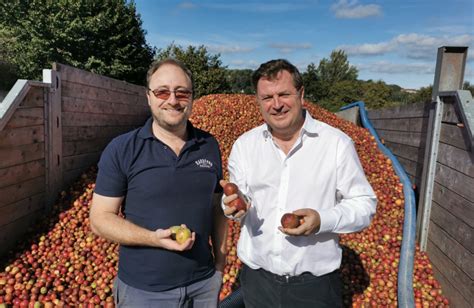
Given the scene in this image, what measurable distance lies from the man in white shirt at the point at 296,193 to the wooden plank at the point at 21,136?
11.2 ft

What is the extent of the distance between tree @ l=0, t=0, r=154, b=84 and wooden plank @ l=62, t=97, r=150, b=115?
1615 cm

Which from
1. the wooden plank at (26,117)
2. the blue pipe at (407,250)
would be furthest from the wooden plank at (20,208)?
the blue pipe at (407,250)

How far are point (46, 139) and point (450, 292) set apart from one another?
5611 millimetres

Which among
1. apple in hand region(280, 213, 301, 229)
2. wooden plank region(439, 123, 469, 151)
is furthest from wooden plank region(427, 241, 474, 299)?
apple in hand region(280, 213, 301, 229)

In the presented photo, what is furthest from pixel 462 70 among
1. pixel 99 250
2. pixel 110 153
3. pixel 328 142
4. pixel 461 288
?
pixel 99 250

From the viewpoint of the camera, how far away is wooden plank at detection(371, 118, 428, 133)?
5864 millimetres

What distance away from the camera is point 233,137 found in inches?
295

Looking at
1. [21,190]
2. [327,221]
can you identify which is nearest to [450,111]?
[327,221]

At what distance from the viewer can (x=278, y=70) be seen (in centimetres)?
204

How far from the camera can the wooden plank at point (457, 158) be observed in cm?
341

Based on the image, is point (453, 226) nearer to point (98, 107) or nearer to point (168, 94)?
point (168, 94)

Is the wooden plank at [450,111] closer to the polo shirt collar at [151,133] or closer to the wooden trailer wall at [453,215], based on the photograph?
the wooden trailer wall at [453,215]

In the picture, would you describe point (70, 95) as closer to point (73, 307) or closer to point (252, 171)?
point (73, 307)

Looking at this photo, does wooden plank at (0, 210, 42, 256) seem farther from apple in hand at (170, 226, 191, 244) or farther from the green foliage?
the green foliage
